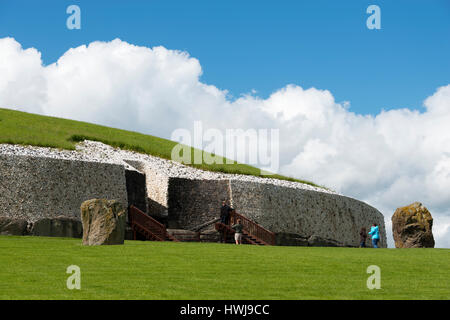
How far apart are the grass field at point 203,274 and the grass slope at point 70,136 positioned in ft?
65.2

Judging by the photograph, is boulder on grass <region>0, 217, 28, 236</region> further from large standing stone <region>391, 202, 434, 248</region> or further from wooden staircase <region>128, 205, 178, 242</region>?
large standing stone <region>391, 202, 434, 248</region>

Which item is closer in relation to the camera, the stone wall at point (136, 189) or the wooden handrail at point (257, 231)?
the wooden handrail at point (257, 231)

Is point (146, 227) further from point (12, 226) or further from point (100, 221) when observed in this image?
point (100, 221)

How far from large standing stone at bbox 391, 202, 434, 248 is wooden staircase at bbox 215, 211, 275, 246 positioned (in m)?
6.85

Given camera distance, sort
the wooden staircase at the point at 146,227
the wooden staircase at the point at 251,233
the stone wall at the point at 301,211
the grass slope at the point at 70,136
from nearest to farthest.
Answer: the wooden staircase at the point at 146,227 < the wooden staircase at the point at 251,233 < the stone wall at the point at 301,211 < the grass slope at the point at 70,136

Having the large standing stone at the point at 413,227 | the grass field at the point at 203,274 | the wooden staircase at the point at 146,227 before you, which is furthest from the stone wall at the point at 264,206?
the grass field at the point at 203,274

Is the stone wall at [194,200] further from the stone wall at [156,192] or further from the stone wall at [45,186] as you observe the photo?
the stone wall at [45,186]

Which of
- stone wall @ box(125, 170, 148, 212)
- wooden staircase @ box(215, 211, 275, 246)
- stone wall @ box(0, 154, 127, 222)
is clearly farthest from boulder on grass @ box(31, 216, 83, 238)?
wooden staircase @ box(215, 211, 275, 246)

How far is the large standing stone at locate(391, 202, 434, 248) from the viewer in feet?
103

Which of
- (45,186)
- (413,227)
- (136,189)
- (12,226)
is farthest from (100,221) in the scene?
(413,227)

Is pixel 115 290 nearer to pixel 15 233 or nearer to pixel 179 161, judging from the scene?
pixel 15 233

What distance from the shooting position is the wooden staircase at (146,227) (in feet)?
95.5

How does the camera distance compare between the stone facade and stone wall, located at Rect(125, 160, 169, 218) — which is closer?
the stone facade
